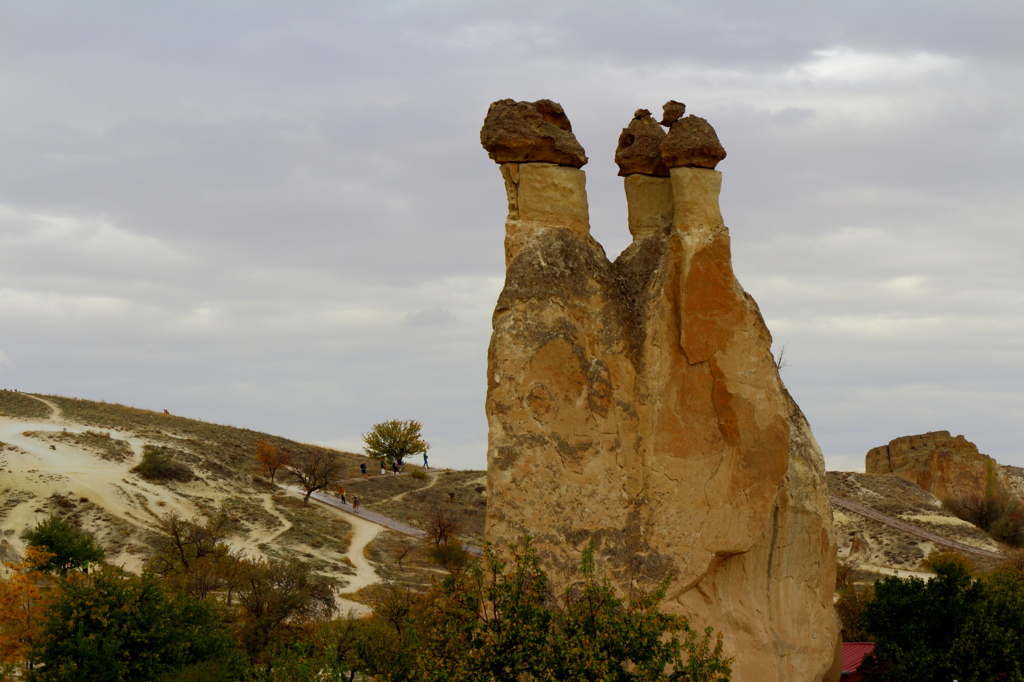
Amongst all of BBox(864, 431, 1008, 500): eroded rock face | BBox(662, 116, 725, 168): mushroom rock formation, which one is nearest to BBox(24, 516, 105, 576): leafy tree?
BBox(662, 116, 725, 168): mushroom rock formation

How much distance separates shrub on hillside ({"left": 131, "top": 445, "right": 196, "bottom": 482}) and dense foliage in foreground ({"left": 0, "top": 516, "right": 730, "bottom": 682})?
11510mm

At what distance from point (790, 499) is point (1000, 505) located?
53039 millimetres

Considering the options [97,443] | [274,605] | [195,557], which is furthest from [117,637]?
[97,443]

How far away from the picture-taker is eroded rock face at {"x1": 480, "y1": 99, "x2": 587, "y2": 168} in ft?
48.9

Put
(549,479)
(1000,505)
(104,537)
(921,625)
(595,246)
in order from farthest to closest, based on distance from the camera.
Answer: (1000,505) < (104,537) < (921,625) < (595,246) < (549,479)

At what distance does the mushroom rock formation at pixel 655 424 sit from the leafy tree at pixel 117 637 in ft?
36.6

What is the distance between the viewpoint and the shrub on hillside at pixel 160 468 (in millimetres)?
54219

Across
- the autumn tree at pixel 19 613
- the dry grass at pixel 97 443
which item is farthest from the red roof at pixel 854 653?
the dry grass at pixel 97 443

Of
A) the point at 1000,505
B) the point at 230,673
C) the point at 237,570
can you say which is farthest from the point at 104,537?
the point at 1000,505

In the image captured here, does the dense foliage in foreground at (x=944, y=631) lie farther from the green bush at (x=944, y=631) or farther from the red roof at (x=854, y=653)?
the red roof at (x=854, y=653)

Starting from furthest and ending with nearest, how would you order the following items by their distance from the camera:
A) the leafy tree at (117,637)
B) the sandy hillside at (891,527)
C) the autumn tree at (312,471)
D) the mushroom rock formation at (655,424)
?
the autumn tree at (312,471) < the sandy hillside at (891,527) < the leafy tree at (117,637) < the mushroom rock formation at (655,424)

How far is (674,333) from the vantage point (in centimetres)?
1466

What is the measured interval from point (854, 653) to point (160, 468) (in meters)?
40.6

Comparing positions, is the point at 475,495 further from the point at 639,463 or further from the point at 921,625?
the point at 639,463
